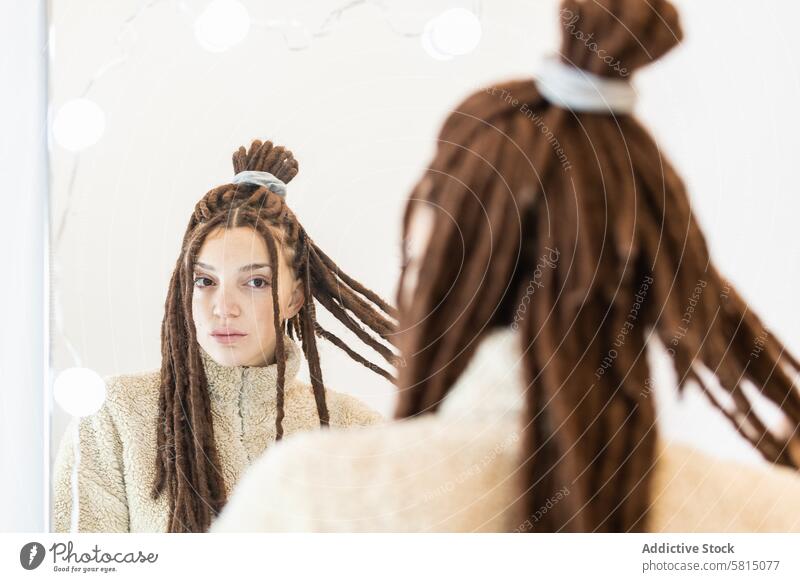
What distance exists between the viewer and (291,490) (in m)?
0.52

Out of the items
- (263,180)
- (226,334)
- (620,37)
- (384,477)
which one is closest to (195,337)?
(226,334)

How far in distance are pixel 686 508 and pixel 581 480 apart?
0.28 ft

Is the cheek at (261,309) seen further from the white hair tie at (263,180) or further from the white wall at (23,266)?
the white wall at (23,266)

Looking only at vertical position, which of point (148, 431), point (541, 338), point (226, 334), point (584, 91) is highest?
point (584, 91)

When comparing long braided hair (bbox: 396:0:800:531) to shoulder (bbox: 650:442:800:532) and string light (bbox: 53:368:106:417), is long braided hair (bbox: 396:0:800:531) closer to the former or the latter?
shoulder (bbox: 650:442:800:532)

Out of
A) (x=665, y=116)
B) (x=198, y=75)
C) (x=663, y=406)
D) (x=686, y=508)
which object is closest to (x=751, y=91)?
(x=665, y=116)

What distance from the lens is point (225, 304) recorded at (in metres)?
0.82

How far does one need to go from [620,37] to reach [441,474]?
349 millimetres

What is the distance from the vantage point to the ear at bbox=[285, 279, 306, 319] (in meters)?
0.83

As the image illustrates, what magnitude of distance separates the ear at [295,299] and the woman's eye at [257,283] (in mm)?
30

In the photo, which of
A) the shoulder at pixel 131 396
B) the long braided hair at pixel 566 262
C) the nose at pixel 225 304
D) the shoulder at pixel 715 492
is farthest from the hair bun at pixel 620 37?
the shoulder at pixel 131 396

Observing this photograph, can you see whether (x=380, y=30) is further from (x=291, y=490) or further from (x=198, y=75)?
(x=291, y=490)

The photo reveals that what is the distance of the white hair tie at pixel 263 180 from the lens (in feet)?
2.70

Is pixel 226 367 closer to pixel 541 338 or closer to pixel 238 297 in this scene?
pixel 238 297
